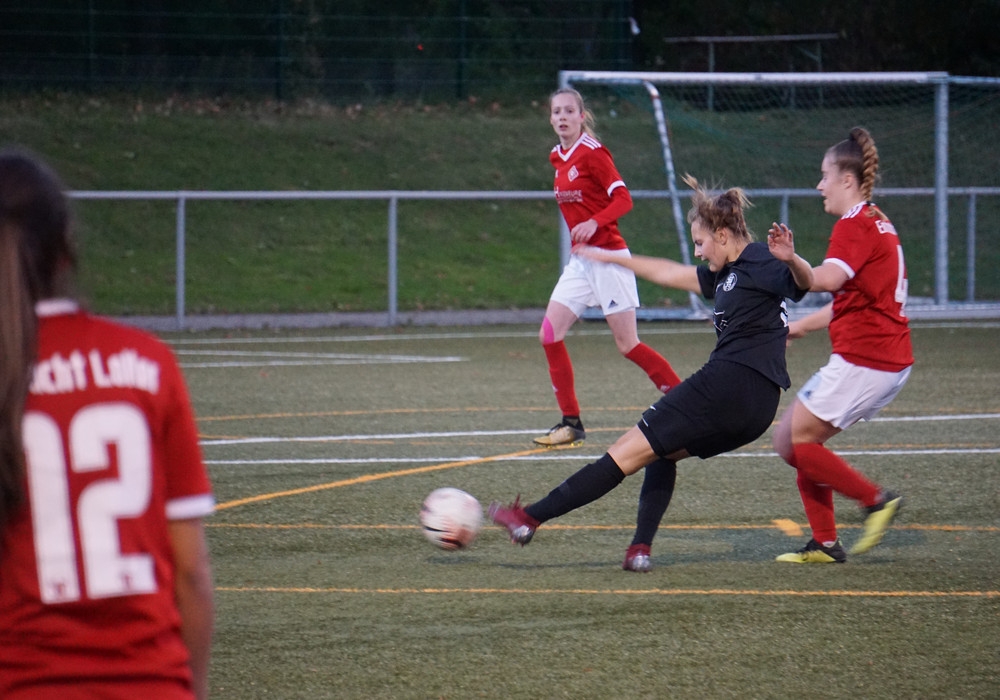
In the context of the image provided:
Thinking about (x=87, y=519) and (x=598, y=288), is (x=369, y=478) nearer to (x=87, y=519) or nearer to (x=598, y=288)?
(x=598, y=288)

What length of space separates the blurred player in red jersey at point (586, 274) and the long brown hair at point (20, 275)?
6.67 meters

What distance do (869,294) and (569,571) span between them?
5.61 ft

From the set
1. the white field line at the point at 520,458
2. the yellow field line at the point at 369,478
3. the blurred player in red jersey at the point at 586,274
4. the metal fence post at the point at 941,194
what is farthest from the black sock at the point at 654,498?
the metal fence post at the point at 941,194

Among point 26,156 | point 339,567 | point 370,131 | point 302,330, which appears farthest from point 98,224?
point 26,156

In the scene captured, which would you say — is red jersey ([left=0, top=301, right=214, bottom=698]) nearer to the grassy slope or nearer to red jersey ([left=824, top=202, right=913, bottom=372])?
red jersey ([left=824, top=202, right=913, bottom=372])

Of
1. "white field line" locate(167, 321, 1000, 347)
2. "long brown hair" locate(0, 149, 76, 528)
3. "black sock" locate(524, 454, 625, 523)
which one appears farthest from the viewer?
"white field line" locate(167, 321, 1000, 347)

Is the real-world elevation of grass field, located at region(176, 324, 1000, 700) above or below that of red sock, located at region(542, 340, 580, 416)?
below

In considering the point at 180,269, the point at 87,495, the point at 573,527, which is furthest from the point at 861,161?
the point at 180,269

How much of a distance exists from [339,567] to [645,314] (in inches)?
456

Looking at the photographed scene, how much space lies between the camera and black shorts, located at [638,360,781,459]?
206 inches

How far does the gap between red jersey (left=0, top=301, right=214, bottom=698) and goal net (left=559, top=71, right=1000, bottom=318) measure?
47.6ft

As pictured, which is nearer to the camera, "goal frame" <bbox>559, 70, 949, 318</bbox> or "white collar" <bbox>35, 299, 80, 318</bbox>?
"white collar" <bbox>35, 299, 80, 318</bbox>

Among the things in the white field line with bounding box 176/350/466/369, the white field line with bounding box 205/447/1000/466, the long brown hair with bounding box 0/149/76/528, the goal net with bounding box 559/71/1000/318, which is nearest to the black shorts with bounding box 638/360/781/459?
the white field line with bounding box 205/447/1000/466

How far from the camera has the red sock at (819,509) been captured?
561 cm
